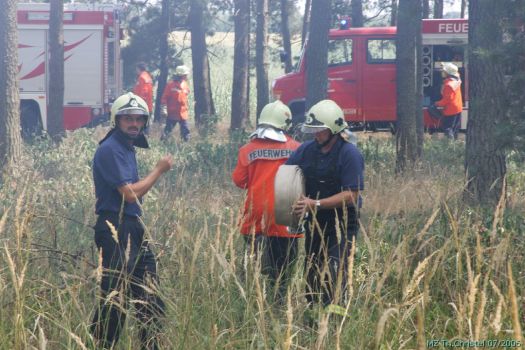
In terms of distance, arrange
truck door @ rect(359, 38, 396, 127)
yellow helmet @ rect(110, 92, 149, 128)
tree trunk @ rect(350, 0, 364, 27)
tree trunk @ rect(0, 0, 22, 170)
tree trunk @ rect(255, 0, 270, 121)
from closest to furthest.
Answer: yellow helmet @ rect(110, 92, 149, 128) → tree trunk @ rect(0, 0, 22, 170) → truck door @ rect(359, 38, 396, 127) → tree trunk @ rect(255, 0, 270, 121) → tree trunk @ rect(350, 0, 364, 27)

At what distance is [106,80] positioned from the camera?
880 inches

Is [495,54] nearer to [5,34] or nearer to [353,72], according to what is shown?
[5,34]

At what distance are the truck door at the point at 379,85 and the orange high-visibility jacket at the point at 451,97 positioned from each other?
1.49 meters

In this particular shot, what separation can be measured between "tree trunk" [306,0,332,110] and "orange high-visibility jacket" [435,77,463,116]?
4781 millimetres

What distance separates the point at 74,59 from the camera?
2236 cm

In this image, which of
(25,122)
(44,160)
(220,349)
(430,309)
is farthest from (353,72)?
(220,349)

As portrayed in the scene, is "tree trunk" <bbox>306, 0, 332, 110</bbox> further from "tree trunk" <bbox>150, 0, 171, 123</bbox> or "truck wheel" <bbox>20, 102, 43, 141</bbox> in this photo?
"tree trunk" <bbox>150, 0, 171, 123</bbox>

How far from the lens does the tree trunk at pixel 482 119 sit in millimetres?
9398

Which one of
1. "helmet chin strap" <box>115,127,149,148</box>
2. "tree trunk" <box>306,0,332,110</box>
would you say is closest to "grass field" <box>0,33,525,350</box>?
"helmet chin strap" <box>115,127,149,148</box>

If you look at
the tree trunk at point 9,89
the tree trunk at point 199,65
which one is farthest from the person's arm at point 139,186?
the tree trunk at point 199,65

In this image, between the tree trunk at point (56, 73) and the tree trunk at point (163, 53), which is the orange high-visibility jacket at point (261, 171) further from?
the tree trunk at point (163, 53)

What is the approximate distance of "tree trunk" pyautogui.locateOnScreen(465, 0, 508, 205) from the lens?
30.8ft

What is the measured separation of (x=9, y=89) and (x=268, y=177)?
765 centimetres

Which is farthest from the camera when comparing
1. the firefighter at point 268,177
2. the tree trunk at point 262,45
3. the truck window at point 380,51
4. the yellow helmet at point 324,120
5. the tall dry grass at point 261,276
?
the tree trunk at point 262,45
